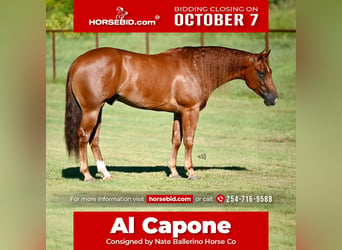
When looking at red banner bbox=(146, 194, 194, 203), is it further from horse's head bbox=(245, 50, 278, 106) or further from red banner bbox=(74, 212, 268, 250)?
horse's head bbox=(245, 50, 278, 106)

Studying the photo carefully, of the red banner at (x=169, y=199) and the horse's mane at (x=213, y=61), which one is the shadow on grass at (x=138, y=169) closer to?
the red banner at (x=169, y=199)

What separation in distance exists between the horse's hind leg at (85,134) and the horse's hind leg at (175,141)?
0.98 m

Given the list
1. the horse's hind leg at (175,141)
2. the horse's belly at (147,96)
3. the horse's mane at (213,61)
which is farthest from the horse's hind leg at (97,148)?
the horse's mane at (213,61)

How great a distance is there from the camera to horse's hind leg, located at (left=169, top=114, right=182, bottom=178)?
7.53 m

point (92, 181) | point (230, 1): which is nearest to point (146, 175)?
point (92, 181)

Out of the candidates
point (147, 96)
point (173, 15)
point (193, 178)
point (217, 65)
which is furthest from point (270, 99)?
point (173, 15)

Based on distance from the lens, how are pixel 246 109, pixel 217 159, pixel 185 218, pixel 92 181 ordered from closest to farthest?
pixel 185 218 → pixel 92 181 → pixel 217 159 → pixel 246 109

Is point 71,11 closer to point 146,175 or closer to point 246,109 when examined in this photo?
point 146,175

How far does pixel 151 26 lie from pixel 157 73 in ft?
2.46

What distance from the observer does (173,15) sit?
271 inches

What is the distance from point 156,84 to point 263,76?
53.4 inches

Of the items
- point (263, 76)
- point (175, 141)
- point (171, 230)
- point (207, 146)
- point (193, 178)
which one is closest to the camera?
point (171, 230)

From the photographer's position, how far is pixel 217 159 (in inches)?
→ 306

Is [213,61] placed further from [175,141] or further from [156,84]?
[175,141]
